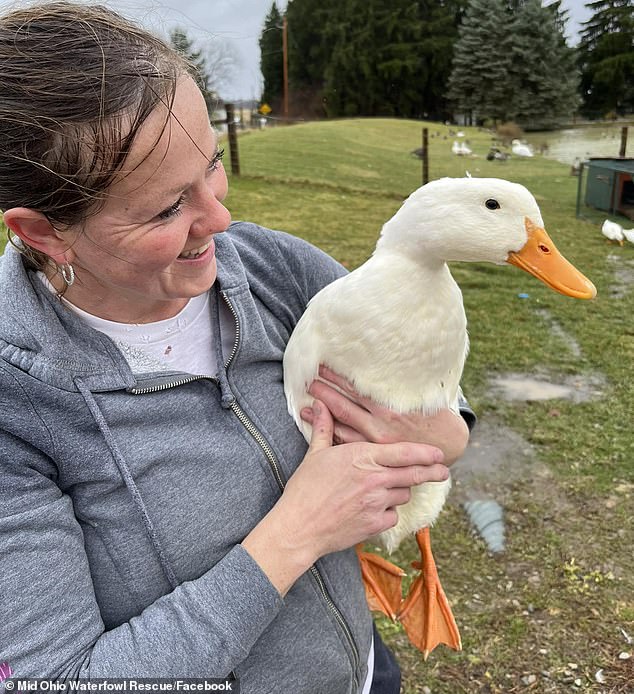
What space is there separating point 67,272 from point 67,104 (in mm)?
221

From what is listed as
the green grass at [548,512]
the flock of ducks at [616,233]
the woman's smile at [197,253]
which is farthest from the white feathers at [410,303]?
the flock of ducks at [616,233]

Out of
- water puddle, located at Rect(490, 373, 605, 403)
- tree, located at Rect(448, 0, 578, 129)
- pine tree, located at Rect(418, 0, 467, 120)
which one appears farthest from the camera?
pine tree, located at Rect(418, 0, 467, 120)

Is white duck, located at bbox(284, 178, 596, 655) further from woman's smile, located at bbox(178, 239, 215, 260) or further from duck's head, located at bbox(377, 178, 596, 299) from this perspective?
woman's smile, located at bbox(178, 239, 215, 260)

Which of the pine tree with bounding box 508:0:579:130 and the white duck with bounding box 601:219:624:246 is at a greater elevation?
the pine tree with bounding box 508:0:579:130

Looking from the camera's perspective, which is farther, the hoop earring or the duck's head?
the duck's head

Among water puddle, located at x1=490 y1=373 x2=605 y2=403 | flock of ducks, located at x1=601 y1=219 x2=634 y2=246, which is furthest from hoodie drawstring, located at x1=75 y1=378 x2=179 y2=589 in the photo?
flock of ducks, located at x1=601 y1=219 x2=634 y2=246

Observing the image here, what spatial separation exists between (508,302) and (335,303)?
3.87 metres

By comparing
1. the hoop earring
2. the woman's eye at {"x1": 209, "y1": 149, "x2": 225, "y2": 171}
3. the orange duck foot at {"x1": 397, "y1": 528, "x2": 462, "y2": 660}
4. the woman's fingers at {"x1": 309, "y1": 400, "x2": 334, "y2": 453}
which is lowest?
the orange duck foot at {"x1": 397, "y1": 528, "x2": 462, "y2": 660}

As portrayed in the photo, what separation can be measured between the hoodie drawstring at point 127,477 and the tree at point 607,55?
14848 millimetres

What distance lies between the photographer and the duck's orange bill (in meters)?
1.04

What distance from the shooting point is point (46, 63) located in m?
0.65

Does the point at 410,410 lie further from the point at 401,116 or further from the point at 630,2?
the point at 401,116

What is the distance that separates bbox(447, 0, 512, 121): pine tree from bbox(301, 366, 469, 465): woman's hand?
2268 cm

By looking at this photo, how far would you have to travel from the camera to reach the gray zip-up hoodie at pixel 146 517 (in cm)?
66
